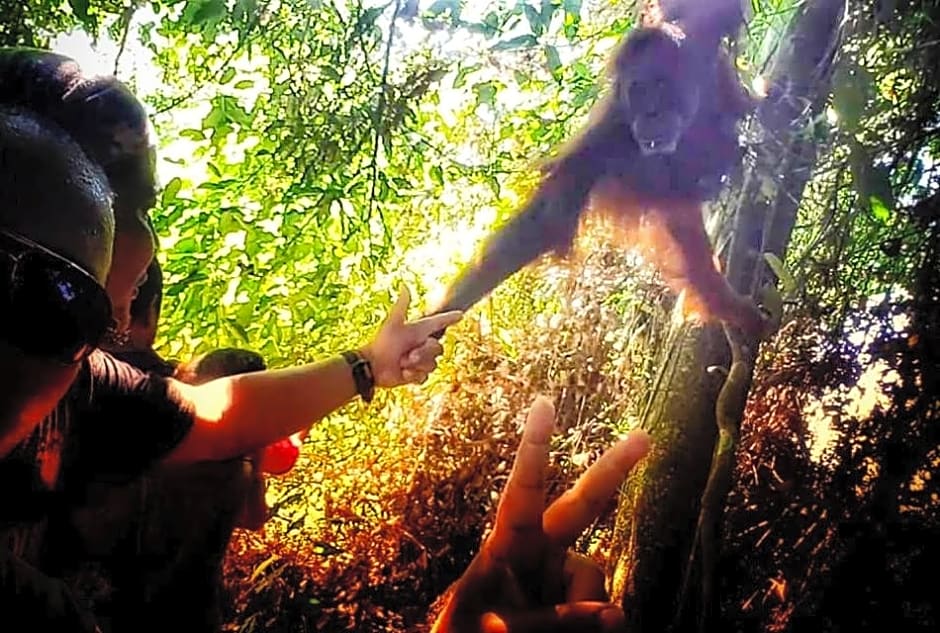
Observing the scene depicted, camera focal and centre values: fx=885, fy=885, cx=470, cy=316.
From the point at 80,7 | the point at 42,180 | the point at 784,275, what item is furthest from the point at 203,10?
the point at 784,275

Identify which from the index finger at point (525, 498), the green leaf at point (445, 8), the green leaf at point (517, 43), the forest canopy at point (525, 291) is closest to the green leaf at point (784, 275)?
the forest canopy at point (525, 291)

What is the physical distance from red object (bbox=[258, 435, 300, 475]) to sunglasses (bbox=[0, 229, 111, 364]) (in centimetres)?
53

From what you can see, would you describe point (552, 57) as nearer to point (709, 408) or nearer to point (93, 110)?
point (709, 408)

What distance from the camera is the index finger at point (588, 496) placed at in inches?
43.3

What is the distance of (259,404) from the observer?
2.76 ft

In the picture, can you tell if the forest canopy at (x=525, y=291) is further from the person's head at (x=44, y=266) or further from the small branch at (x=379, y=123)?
the person's head at (x=44, y=266)

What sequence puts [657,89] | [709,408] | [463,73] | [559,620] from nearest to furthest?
[559,620] → [709,408] → [657,89] → [463,73]

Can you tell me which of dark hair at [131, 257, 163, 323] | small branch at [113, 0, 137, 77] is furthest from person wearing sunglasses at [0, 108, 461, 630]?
small branch at [113, 0, 137, 77]

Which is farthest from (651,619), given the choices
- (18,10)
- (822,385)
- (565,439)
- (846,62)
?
(18,10)

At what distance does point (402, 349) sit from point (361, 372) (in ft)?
0.16

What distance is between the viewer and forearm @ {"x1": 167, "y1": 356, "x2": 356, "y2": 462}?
0.84 m

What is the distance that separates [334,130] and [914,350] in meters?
0.89

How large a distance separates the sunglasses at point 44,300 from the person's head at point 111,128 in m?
0.16

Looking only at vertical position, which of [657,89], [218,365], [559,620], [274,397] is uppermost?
[657,89]
